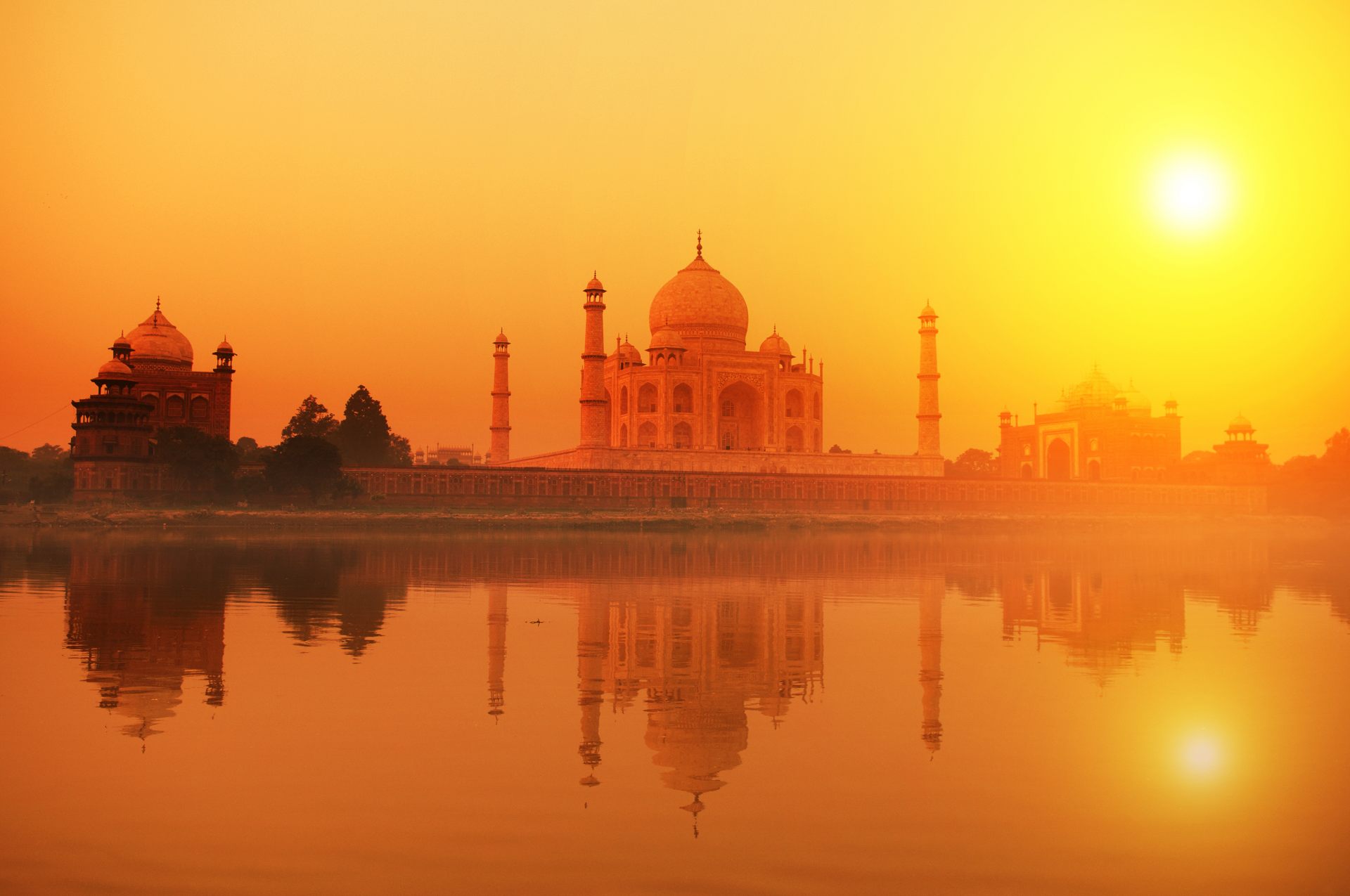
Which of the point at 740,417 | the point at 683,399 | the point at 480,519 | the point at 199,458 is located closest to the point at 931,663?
the point at 480,519

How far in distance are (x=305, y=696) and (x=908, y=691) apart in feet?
14.8

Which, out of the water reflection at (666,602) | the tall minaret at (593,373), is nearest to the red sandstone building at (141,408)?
the water reflection at (666,602)

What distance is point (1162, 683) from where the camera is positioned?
30.4ft

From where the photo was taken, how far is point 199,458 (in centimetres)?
4150

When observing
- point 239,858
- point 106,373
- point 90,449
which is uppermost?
point 106,373

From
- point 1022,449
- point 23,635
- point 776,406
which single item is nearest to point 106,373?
point 776,406

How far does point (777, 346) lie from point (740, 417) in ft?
17.4

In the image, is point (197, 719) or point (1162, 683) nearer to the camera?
point (197, 719)

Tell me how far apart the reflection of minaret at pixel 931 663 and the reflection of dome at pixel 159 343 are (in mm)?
43207

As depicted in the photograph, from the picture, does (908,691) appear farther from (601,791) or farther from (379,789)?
(379,789)

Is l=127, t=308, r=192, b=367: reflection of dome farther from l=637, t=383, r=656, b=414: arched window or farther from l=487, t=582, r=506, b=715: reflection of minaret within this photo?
l=487, t=582, r=506, b=715: reflection of minaret

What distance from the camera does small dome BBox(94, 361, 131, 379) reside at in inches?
1778

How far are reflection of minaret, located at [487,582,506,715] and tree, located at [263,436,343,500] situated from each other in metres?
25.8

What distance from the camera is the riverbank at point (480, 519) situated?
118 ft
